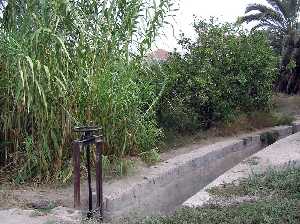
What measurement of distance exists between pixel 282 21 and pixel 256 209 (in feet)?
46.5

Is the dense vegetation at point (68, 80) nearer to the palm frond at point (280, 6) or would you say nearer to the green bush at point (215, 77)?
the green bush at point (215, 77)

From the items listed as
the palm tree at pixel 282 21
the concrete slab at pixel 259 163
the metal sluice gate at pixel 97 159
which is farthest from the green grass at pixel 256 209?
the palm tree at pixel 282 21

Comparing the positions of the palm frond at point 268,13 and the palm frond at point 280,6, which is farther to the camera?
the palm frond at point 268,13

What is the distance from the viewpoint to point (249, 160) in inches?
294

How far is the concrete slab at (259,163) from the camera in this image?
555 cm

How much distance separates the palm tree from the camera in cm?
1723

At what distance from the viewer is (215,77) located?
32.3 ft

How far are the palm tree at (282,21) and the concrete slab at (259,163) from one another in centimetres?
875

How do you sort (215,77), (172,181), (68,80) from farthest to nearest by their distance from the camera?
(215,77) → (172,181) → (68,80)

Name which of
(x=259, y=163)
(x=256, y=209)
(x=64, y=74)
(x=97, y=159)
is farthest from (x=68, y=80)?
(x=259, y=163)

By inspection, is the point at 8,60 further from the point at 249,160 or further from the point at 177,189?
the point at 249,160

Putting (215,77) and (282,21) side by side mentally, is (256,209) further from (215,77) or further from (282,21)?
(282,21)

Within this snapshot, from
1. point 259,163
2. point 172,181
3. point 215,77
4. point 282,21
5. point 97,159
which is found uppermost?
point 282,21

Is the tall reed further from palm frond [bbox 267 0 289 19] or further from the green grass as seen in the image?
palm frond [bbox 267 0 289 19]
